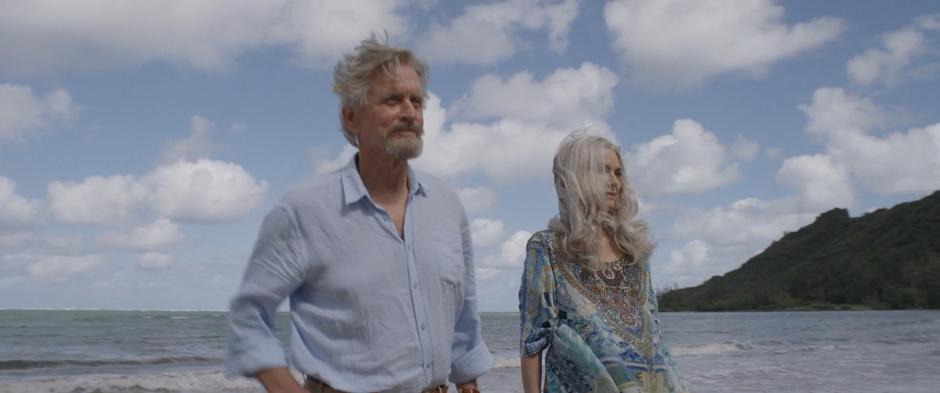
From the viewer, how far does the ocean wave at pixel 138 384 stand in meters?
13.7

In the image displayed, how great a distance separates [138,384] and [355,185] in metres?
13.3

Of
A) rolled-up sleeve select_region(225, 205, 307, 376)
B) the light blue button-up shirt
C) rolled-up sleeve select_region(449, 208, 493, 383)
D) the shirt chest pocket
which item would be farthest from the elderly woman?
rolled-up sleeve select_region(225, 205, 307, 376)

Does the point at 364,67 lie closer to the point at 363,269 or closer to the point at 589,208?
the point at 363,269

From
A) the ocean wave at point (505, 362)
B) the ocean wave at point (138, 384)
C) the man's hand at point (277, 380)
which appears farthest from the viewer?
the ocean wave at point (505, 362)

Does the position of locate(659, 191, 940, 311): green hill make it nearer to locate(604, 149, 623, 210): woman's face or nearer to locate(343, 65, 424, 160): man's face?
locate(604, 149, 623, 210): woman's face

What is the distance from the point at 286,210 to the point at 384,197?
0.27 m

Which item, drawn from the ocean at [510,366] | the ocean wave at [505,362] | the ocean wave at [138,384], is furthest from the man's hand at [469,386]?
the ocean wave at [505,362]

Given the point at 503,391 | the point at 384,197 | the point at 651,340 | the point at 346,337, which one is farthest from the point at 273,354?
the point at 503,391

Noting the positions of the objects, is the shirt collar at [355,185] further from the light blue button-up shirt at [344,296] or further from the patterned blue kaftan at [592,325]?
the patterned blue kaftan at [592,325]

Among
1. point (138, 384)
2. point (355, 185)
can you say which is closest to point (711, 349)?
point (138, 384)

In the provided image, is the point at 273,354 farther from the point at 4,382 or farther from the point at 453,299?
the point at 4,382

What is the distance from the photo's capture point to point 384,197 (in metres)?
2.41

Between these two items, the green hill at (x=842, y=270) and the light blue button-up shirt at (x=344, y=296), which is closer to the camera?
the light blue button-up shirt at (x=344, y=296)

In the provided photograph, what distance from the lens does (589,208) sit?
337 cm
